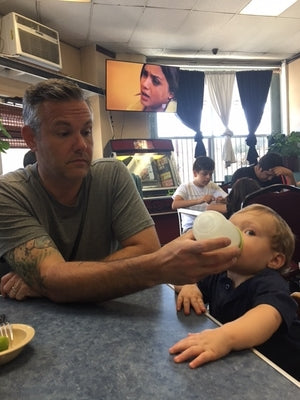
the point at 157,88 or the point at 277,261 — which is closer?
the point at 277,261

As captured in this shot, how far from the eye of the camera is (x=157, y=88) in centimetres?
598

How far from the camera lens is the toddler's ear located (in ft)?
3.59

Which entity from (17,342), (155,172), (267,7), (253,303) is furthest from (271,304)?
(267,7)

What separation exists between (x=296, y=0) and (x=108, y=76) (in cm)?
273

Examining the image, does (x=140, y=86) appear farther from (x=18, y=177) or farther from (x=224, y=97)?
(x=18, y=177)

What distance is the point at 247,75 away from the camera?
6836 mm

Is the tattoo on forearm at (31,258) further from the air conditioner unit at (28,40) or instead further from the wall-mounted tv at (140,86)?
the wall-mounted tv at (140,86)

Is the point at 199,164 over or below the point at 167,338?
over

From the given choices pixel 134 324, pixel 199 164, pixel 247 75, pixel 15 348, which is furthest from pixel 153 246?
pixel 247 75

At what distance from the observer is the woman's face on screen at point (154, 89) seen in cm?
585

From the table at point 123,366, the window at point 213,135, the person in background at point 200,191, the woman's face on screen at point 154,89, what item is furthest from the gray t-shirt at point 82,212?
the window at point 213,135

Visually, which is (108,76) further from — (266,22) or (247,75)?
(247,75)

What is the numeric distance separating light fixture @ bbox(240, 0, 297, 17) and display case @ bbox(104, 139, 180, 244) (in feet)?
7.15

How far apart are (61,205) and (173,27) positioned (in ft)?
14.7
